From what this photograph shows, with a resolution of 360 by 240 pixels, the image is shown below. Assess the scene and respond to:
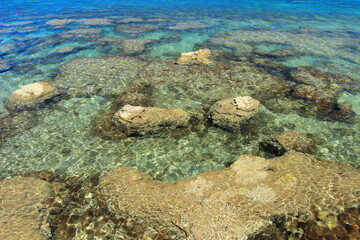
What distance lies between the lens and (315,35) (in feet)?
75.2

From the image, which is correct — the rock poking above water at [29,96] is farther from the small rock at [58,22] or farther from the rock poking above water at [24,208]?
the small rock at [58,22]

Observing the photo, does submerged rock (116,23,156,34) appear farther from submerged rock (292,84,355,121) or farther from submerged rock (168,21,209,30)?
submerged rock (292,84,355,121)

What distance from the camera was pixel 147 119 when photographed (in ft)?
28.9

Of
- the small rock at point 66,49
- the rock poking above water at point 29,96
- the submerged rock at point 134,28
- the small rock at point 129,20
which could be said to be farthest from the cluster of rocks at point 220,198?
the small rock at point 129,20

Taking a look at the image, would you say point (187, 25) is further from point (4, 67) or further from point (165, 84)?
point (4, 67)

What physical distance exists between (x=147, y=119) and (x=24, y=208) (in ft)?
15.5

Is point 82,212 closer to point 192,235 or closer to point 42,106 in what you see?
point 192,235

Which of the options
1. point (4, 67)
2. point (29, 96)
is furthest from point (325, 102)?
point (4, 67)

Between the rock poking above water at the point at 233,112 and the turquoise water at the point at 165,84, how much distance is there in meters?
0.42

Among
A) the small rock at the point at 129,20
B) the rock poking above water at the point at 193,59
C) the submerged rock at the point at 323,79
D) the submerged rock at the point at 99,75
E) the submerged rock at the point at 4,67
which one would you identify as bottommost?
the submerged rock at the point at 4,67

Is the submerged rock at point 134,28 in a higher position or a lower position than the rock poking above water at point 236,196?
higher

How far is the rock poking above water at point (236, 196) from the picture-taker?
17.2ft

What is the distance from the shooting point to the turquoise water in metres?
8.08

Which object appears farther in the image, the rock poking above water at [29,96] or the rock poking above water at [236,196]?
the rock poking above water at [29,96]
